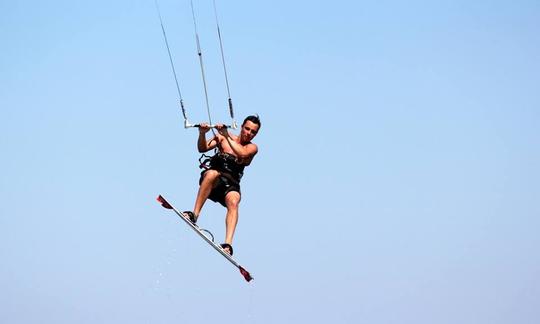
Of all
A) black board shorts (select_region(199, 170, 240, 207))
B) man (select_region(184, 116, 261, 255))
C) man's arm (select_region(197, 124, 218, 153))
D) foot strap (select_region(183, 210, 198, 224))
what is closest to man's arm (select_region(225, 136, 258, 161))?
man (select_region(184, 116, 261, 255))

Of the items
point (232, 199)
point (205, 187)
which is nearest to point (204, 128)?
point (205, 187)

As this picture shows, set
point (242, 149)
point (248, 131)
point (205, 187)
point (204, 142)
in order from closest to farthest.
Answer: point (204, 142)
point (248, 131)
point (242, 149)
point (205, 187)

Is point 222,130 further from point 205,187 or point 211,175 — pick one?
point 205,187

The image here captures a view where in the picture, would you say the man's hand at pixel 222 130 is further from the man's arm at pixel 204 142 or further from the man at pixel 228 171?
the man's arm at pixel 204 142

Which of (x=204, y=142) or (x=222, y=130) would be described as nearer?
(x=222, y=130)

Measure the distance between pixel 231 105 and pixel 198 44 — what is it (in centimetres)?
122

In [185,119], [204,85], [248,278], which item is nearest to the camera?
[204,85]

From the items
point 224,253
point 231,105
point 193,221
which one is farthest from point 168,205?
point 231,105

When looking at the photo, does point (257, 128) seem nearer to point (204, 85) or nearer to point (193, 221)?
point (193, 221)

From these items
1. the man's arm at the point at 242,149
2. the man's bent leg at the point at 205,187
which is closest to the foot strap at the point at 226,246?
the man's bent leg at the point at 205,187

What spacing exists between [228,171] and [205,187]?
0.44 m

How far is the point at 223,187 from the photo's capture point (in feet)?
40.4

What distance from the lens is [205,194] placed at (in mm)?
12258

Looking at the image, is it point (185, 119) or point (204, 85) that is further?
point (185, 119)
